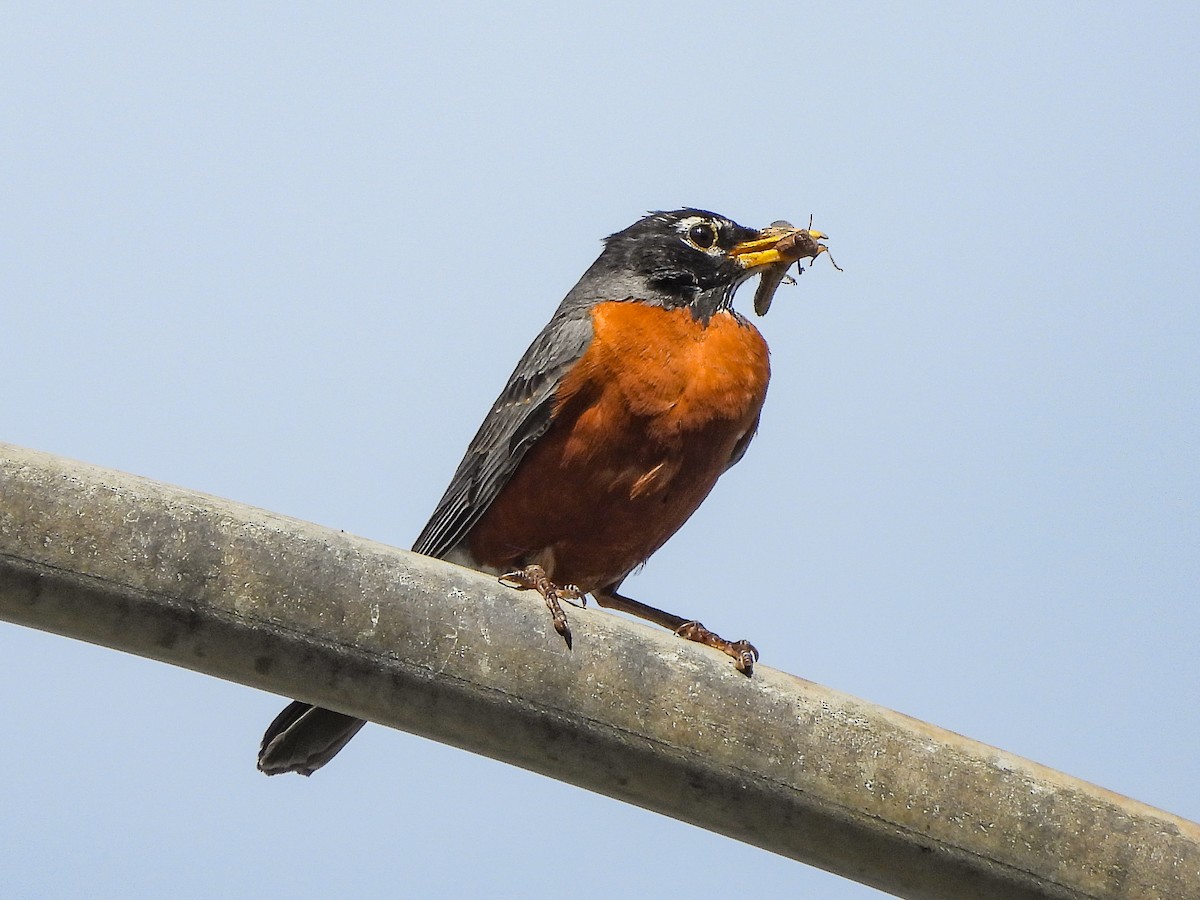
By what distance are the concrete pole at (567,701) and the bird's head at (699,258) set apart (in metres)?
3.20

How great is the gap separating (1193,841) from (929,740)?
0.72 metres

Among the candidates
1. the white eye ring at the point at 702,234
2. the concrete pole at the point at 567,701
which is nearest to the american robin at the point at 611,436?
the white eye ring at the point at 702,234

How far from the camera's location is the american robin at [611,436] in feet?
20.1

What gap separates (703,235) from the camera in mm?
7012

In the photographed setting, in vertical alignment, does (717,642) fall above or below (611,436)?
below

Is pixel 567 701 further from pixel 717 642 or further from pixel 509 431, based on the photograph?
pixel 509 431

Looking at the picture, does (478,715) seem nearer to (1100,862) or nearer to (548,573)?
(1100,862)

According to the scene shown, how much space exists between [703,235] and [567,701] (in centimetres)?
384

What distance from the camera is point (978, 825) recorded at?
361 centimetres

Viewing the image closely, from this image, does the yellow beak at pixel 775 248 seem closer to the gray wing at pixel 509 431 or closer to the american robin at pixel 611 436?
the american robin at pixel 611 436

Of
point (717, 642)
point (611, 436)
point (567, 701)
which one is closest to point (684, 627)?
point (717, 642)

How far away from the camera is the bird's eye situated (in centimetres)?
699

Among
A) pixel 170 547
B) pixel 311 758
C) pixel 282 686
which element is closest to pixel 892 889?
pixel 282 686

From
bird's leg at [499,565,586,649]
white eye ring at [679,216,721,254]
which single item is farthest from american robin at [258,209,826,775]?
bird's leg at [499,565,586,649]
